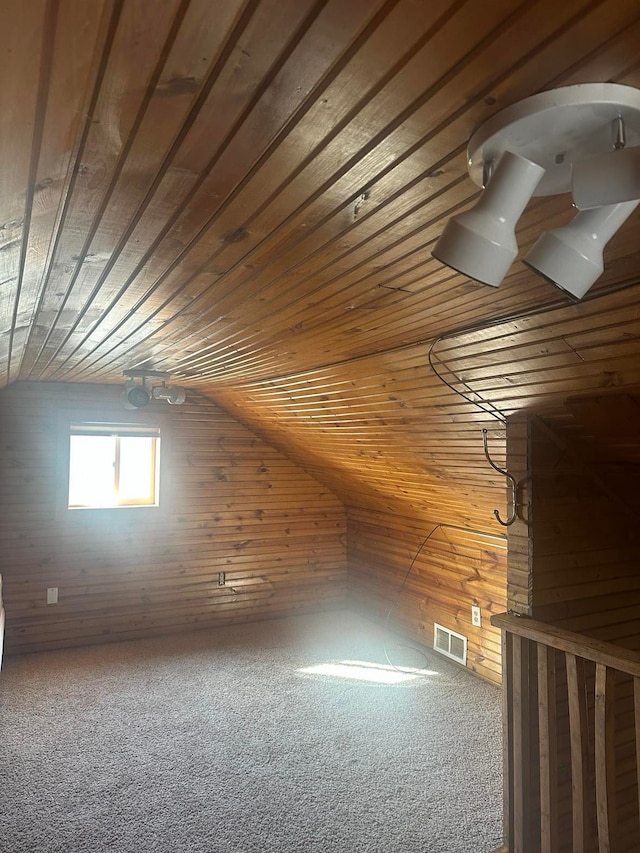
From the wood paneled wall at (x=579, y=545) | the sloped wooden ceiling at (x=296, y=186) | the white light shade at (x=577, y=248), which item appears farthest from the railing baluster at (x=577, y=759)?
the white light shade at (x=577, y=248)

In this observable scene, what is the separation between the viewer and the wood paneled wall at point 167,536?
4.32 m

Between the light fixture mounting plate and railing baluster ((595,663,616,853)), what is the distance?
1.67 meters

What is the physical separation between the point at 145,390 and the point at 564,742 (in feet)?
10.2

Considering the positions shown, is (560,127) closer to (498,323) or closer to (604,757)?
(498,323)

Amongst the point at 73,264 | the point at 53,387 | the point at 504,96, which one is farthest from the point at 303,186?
the point at 53,387

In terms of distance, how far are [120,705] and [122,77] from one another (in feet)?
11.9

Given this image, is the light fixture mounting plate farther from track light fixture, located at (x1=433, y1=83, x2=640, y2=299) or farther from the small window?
the small window

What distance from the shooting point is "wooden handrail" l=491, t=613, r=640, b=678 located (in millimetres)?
1810

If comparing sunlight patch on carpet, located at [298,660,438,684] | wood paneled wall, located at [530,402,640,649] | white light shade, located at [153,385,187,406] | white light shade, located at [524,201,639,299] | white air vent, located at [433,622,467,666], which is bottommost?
sunlight patch on carpet, located at [298,660,438,684]

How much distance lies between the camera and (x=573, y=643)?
77.4 inches

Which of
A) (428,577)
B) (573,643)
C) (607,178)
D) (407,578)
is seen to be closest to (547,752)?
(573,643)

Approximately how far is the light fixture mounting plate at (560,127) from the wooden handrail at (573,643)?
1551 mm

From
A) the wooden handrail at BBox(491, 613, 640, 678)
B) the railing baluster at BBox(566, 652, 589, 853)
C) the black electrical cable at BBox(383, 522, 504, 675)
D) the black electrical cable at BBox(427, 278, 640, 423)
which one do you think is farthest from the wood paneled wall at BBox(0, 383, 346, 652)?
the railing baluster at BBox(566, 652, 589, 853)

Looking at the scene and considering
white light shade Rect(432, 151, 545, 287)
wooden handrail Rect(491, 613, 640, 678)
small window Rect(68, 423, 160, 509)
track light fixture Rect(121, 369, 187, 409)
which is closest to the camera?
white light shade Rect(432, 151, 545, 287)
